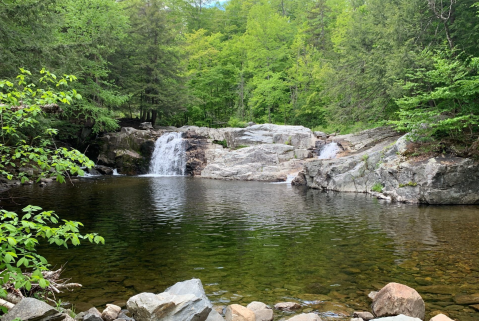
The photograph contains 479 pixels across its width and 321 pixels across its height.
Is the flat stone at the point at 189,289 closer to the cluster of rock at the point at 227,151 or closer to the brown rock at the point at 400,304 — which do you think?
the brown rock at the point at 400,304

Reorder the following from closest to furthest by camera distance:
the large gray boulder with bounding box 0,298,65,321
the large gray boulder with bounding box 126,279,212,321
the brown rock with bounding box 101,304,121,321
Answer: the large gray boulder with bounding box 0,298,65,321 < the large gray boulder with bounding box 126,279,212,321 < the brown rock with bounding box 101,304,121,321

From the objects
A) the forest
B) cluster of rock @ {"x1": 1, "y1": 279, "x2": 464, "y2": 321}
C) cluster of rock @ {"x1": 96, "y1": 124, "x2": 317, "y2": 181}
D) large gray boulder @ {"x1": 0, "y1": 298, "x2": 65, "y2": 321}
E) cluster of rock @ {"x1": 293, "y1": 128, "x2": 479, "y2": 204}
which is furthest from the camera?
cluster of rock @ {"x1": 96, "y1": 124, "x2": 317, "y2": 181}

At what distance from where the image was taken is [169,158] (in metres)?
30.0

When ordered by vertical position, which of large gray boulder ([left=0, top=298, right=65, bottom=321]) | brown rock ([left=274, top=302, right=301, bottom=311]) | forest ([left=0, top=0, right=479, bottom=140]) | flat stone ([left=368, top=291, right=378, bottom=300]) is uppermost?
forest ([left=0, top=0, right=479, bottom=140])

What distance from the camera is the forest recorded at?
14.2 meters

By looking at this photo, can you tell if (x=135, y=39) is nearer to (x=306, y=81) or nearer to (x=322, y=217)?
(x=306, y=81)

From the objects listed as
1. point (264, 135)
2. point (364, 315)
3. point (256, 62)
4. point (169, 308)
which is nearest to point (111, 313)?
point (169, 308)

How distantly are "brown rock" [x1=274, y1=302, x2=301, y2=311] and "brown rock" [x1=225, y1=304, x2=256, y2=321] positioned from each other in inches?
26.6

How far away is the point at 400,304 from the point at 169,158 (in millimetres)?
27085

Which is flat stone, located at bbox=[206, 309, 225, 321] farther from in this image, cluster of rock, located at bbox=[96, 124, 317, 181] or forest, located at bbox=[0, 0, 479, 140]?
cluster of rock, located at bbox=[96, 124, 317, 181]

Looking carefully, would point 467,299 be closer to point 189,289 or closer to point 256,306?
point 256,306

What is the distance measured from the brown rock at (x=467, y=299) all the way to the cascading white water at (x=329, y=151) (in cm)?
2119

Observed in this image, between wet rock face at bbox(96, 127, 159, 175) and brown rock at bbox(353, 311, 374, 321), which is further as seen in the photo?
wet rock face at bbox(96, 127, 159, 175)

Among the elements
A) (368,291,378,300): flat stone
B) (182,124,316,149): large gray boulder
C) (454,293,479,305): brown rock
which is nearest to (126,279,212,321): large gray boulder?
(368,291,378,300): flat stone
